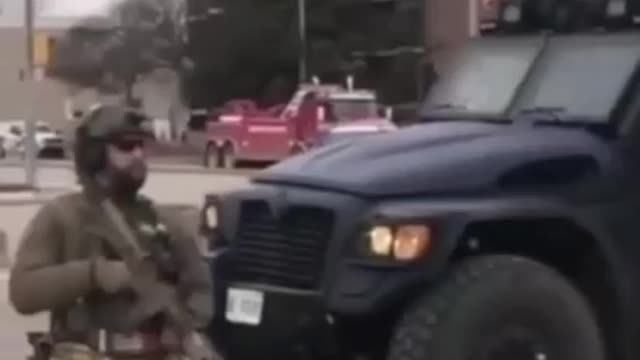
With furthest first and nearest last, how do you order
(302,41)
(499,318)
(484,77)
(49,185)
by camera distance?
1. (302,41)
2. (49,185)
3. (484,77)
4. (499,318)

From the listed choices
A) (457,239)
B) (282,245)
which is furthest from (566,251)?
(282,245)

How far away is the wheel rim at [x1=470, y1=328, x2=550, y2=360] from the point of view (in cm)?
845

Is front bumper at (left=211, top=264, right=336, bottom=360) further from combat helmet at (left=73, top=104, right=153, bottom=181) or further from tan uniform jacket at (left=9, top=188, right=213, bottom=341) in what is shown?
combat helmet at (left=73, top=104, right=153, bottom=181)

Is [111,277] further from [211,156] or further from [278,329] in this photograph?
[211,156]

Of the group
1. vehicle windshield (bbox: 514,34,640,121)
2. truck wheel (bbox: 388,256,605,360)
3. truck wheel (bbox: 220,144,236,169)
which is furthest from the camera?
truck wheel (bbox: 220,144,236,169)

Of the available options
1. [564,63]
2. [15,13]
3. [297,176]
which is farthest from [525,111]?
[15,13]

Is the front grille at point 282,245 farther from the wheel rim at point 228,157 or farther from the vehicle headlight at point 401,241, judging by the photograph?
the wheel rim at point 228,157

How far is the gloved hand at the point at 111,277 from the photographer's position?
5.73 meters

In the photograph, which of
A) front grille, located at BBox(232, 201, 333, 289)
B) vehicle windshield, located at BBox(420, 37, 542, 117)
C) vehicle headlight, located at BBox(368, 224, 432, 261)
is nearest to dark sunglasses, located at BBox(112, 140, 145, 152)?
vehicle headlight, located at BBox(368, 224, 432, 261)

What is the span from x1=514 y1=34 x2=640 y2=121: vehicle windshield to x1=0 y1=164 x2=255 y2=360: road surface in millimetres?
2089

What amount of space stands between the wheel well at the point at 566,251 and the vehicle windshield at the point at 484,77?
0.88 m

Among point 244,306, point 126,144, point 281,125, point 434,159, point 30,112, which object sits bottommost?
point 281,125

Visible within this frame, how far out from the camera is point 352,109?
142ft

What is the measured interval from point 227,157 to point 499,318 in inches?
1533
